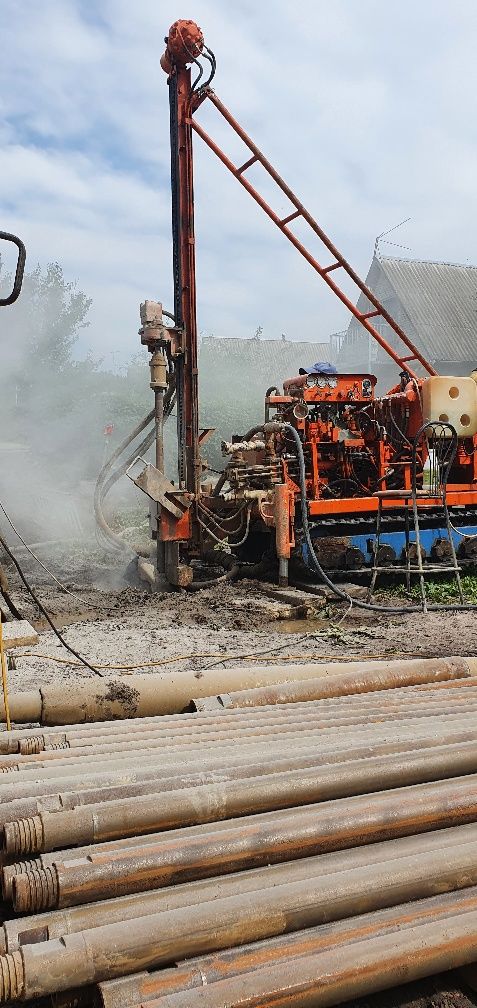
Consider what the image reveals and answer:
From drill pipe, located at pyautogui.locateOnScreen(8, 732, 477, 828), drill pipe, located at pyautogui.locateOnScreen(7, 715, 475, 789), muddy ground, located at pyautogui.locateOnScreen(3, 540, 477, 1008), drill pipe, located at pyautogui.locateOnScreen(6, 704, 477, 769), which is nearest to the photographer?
drill pipe, located at pyautogui.locateOnScreen(8, 732, 477, 828)

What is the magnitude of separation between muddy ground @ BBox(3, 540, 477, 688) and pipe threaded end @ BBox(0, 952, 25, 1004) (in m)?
3.89

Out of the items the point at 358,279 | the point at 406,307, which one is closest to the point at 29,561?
the point at 358,279

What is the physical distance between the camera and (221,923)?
196 centimetres

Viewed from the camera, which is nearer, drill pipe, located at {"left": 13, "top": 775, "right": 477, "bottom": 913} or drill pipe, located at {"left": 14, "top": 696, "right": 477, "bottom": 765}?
drill pipe, located at {"left": 13, "top": 775, "right": 477, "bottom": 913}

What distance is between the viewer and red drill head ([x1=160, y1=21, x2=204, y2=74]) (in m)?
9.87

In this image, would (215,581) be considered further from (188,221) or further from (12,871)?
(12,871)

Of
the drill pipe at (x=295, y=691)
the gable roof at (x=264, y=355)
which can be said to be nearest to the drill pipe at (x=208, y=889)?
the drill pipe at (x=295, y=691)

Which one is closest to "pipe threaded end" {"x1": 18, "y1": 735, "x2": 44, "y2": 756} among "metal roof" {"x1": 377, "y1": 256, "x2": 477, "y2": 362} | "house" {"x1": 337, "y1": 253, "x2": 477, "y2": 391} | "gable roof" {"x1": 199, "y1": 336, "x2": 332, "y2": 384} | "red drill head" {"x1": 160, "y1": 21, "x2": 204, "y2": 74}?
"red drill head" {"x1": 160, "y1": 21, "x2": 204, "y2": 74}

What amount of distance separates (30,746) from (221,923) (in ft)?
4.25

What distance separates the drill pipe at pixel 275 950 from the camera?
180cm

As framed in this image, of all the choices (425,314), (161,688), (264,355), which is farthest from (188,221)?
(264,355)

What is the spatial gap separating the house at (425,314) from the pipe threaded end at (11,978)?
31.6 meters

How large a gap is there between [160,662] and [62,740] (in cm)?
305

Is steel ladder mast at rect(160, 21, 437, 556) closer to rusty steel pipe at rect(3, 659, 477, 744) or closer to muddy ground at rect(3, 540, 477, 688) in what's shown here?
muddy ground at rect(3, 540, 477, 688)
